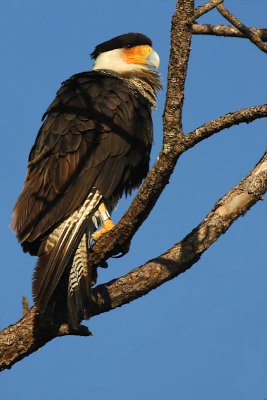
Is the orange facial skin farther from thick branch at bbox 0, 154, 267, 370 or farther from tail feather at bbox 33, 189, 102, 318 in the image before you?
thick branch at bbox 0, 154, 267, 370

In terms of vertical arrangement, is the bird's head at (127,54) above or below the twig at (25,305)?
above

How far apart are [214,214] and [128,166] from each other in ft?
2.90

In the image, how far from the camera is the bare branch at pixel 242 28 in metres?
3.35

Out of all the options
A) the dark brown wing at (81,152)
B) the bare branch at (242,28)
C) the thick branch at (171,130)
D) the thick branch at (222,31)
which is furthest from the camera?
the dark brown wing at (81,152)

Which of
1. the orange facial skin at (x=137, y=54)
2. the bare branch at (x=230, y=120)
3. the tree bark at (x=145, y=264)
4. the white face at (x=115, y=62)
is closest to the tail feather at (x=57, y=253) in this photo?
the tree bark at (x=145, y=264)

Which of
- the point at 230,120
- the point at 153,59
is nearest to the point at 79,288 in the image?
the point at 230,120

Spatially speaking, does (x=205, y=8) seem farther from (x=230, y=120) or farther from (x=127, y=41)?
(x=127, y=41)

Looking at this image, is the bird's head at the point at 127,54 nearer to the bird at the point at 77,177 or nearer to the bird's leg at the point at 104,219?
the bird at the point at 77,177

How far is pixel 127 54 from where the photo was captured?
5816 millimetres

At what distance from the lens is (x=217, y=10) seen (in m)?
3.59

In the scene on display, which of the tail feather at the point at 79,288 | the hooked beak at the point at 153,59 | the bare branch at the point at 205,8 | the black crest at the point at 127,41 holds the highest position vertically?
the black crest at the point at 127,41

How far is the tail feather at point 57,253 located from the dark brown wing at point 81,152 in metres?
0.05

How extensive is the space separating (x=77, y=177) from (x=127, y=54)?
1.97 m

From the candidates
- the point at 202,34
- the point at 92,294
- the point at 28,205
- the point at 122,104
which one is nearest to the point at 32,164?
the point at 28,205
